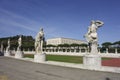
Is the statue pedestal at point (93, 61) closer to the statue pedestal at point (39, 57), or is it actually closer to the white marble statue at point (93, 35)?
the white marble statue at point (93, 35)

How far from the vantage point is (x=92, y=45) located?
43.2 feet

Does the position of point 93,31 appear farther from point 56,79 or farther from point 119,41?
point 119,41

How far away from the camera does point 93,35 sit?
13.3 metres

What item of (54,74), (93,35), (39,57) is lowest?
(54,74)

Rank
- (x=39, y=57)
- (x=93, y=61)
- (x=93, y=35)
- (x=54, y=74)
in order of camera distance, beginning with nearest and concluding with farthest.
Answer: (x=54, y=74) < (x=93, y=61) < (x=93, y=35) < (x=39, y=57)

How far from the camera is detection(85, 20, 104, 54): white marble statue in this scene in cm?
1305

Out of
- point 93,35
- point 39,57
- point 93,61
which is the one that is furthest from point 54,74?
point 39,57

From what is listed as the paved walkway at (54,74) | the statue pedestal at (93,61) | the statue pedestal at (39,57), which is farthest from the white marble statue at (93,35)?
the statue pedestal at (39,57)

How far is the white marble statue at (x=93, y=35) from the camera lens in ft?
42.8

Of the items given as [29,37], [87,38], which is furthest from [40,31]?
[29,37]

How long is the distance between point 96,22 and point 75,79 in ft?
22.7

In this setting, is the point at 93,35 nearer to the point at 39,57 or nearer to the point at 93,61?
the point at 93,61

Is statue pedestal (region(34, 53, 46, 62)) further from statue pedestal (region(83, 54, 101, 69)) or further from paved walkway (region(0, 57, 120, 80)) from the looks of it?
paved walkway (region(0, 57, 120, 80))

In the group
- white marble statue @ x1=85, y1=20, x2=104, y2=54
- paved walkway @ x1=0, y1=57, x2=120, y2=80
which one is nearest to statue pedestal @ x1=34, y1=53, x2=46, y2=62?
white marble statue @ x1=85, y1=20, x2=104, y2=54
